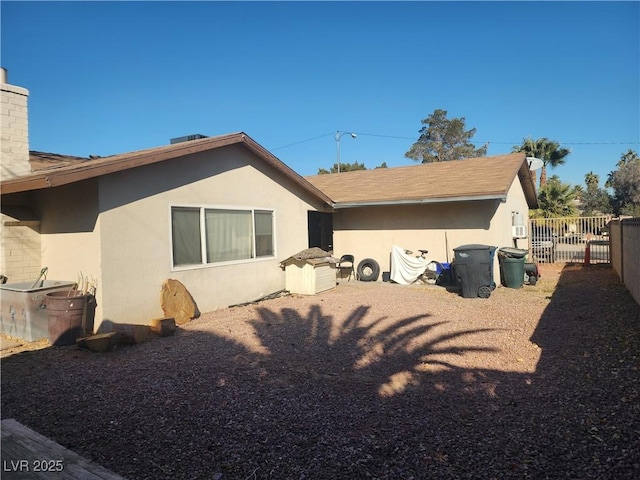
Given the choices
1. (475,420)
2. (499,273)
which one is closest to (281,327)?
(475,420)

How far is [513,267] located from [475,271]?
2048 mm

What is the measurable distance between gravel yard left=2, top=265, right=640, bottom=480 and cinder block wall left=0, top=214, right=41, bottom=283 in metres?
2.18

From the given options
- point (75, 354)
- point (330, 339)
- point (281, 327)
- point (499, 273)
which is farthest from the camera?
point (499, 273)

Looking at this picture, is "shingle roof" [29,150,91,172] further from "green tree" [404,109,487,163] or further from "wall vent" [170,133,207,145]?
"green tree" [404,109,487,163]

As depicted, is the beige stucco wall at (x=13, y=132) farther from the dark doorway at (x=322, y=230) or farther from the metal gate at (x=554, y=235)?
the metal gate at (x=554, y=235)

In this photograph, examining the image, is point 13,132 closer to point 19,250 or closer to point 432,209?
point 19,250

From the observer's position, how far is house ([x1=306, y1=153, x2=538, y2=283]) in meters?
11.9

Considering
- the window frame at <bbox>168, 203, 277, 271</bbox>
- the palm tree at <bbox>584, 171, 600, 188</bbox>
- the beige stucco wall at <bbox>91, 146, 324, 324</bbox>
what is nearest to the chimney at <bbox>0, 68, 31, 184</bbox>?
the beige stucco wall at <bbox>91, 146, 324, 324</bbox>

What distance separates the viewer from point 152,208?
7695 millimetres

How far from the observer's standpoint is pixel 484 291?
33.2ft

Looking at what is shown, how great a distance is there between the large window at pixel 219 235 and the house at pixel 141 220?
0.07ft

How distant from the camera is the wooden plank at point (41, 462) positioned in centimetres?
277

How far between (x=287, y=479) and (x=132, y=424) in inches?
67.7

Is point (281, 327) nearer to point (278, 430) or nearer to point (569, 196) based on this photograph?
point (278, 430)
